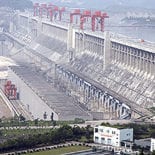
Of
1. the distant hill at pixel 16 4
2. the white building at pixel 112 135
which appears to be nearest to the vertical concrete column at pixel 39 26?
the distant hill at pixel 16 4

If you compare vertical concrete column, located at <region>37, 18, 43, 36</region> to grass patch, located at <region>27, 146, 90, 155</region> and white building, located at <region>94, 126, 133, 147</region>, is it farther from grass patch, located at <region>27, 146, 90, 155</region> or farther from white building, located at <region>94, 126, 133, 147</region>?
grass patch, located at <region>27, 146, 90, 155</region>

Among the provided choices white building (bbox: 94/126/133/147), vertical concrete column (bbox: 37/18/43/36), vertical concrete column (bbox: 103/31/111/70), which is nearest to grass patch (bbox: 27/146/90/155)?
white building (bbox: 94/126/133/147)

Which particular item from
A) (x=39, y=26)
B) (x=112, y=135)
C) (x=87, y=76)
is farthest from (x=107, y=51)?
(x=39, y=26)

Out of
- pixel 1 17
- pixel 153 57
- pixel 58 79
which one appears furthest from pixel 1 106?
pixel 1 17

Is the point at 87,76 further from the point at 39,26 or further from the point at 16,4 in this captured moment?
the point at 16,4

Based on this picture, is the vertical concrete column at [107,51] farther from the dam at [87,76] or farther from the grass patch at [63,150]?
the grass patch at [63,150]
